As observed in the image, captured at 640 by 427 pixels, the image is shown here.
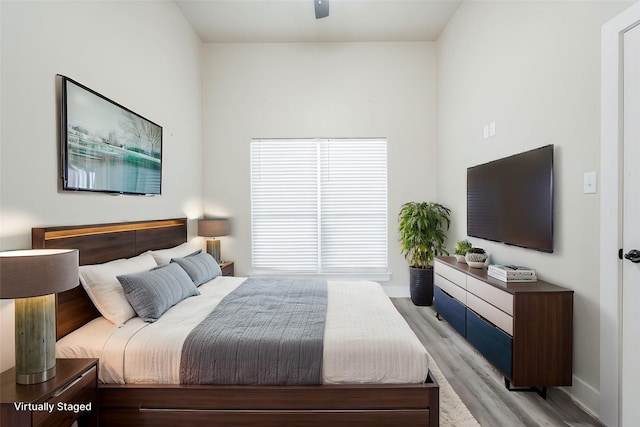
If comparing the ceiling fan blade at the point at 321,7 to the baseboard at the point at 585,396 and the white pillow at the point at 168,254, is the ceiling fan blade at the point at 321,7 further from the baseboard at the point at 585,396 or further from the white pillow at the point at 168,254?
the baseboard at the point at 585,396

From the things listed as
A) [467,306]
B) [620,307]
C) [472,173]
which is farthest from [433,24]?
[620,307]

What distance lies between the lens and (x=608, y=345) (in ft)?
6.17

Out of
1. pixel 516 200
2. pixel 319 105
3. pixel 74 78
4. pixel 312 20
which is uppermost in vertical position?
pixel 312 20

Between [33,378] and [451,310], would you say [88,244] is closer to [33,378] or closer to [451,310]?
[33,378]

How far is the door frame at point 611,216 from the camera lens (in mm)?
1819

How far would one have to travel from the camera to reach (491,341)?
242 cm

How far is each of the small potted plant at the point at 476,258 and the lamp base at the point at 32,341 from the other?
3052mm

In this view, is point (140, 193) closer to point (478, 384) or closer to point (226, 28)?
point (226, 28)

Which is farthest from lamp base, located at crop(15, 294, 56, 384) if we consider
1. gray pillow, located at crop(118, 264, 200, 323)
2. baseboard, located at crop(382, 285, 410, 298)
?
baseboard, located at crop(382, 285, 410, 298)

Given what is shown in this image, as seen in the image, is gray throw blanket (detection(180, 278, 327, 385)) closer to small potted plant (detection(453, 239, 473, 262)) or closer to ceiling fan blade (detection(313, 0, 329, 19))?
small potted plant (detection(453, 239, 473, 262))

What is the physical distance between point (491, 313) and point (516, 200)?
924mm

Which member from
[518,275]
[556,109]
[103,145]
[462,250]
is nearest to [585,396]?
[518,275]

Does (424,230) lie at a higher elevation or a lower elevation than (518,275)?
higher

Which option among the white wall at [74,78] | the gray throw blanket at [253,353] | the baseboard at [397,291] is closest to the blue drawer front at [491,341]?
the gray throw blanket at [253,353]
